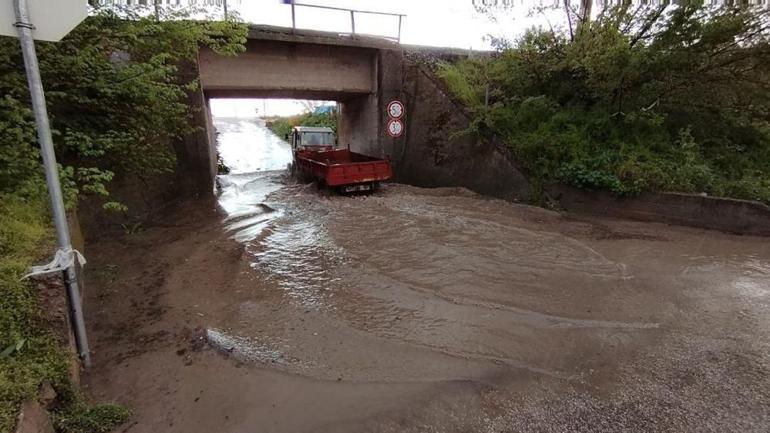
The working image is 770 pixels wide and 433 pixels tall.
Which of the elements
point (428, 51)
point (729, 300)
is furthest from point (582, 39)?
point (729, 300)

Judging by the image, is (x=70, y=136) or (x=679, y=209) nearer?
(x=70, y=136)

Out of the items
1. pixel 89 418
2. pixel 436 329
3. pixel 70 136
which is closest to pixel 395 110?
pixel 70 136

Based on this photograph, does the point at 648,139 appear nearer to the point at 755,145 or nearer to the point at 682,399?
the point at 755,145

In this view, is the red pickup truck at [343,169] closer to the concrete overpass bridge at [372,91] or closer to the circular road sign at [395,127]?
the circular road sign at [395,127]

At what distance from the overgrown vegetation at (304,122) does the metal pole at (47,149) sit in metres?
24.3

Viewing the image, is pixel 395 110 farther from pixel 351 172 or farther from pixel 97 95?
pixel 97 95

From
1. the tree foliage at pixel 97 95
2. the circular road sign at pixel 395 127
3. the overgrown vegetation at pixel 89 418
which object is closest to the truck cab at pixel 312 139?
the circular road sign at pixel 395 127

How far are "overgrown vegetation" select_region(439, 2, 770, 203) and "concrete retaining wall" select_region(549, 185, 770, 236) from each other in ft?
0.84

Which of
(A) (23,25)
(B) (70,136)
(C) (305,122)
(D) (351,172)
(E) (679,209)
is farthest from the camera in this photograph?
(C) (305,122)

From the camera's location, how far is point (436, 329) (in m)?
4.46

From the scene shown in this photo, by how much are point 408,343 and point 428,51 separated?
13.5 meters

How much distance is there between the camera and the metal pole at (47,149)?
2721 millimetres

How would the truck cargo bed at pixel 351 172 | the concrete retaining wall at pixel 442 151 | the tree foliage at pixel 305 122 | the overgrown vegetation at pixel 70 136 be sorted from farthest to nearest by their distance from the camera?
the tree foliage at pixel 305 122
the truck cargo bed at pixel 351 172
the concrete retaining wall at pixel 442 151
the overgrown vegetation at pixel 70 136

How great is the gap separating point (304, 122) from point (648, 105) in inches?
1151
